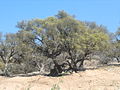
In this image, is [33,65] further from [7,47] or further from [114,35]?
[114,35]

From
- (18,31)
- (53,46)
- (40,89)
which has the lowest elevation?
(40,89)

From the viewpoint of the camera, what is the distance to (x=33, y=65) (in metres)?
48.1

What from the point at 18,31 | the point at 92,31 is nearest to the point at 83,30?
the point at 92,31

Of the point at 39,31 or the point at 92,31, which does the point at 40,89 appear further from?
the point at 92,31

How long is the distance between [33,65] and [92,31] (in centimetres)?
1779

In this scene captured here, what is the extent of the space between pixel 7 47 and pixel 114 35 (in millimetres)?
16152

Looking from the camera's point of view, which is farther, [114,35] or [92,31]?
[114,35]

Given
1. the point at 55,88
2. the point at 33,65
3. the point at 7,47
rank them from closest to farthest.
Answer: the point at 55,88, the point at 7,47, the point at 33,65

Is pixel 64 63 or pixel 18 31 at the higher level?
pixel 18 31

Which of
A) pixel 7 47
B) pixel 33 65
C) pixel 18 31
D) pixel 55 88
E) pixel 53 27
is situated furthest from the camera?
pixel 33 65

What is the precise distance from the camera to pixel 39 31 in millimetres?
30422

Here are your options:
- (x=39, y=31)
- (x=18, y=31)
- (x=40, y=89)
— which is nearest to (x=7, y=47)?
(x=18, y=31)

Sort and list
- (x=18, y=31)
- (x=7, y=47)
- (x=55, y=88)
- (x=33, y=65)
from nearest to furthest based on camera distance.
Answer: (x=55, y=88) → (x=18, y=31) → (x=7, y=47) → (x=33, y=65)

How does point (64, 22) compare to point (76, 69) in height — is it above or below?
above
